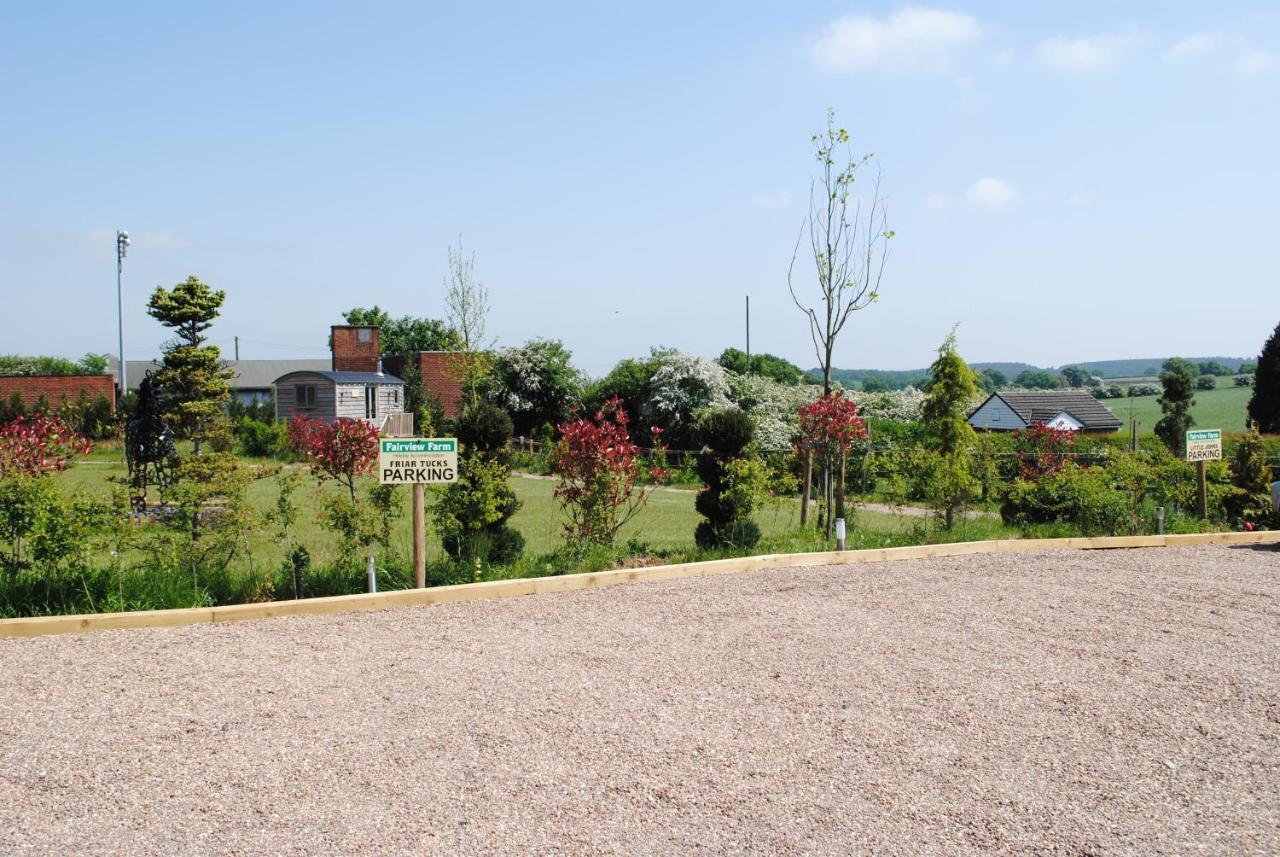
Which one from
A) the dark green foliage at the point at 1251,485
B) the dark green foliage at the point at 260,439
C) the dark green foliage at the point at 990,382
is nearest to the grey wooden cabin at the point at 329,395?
the dark green foliage at the point at 260,439

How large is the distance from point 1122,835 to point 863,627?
11.2 ft

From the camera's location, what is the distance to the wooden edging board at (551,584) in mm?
7234

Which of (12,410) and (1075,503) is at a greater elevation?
(12,410)

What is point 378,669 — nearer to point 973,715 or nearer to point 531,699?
point 531,699

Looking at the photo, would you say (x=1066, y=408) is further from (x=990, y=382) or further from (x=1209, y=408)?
(x=1209, y=408)

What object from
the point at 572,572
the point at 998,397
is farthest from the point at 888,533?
the point at 998,397

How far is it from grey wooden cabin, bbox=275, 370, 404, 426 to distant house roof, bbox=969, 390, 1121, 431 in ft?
79.3

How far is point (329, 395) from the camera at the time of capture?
125 ft

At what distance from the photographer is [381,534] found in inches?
348

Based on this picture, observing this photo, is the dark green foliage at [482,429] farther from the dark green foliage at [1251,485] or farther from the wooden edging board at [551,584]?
the dark green foliage at [1251,485]

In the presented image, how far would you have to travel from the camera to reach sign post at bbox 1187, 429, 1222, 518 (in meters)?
12.2

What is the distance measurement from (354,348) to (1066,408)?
100 ft

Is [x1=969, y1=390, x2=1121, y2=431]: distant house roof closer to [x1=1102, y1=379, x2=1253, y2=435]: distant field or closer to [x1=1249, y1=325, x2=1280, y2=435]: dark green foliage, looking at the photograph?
[x1=1249, y1=325, x2=1280, y2=435]: dark green foliage

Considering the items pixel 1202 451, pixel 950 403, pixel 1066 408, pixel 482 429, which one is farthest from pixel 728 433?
pixel 1066 408
